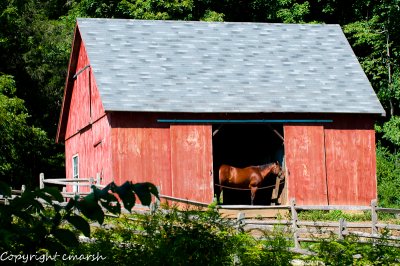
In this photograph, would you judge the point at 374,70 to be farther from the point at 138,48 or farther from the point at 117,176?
the point at 117,176

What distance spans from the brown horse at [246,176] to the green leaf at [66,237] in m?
20.7

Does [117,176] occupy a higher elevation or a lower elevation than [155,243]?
lower

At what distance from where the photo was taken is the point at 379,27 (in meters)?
36.8

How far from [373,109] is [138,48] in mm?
7140

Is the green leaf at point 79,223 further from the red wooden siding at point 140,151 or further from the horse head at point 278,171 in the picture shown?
the horse head at point 278,171

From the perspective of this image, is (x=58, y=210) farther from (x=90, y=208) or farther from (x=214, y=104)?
(x=214, y=104)

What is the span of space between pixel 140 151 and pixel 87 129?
393 cm

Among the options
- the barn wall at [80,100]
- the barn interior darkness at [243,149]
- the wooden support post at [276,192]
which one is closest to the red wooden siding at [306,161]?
the wooden support post at [276,192]

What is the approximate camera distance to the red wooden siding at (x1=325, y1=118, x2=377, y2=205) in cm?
2492

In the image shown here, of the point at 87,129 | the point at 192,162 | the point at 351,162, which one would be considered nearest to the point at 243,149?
the point at 351,162

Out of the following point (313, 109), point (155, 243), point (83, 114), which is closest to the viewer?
point (155, 243)

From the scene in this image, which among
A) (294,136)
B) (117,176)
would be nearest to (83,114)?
(117,176)

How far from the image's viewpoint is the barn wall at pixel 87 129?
24.2 m

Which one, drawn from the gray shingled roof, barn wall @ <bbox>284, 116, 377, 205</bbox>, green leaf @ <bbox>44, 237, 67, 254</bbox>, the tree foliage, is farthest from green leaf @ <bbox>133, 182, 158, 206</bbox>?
barn wall @ <bbox>284, 116, 377, 205</bbox>
